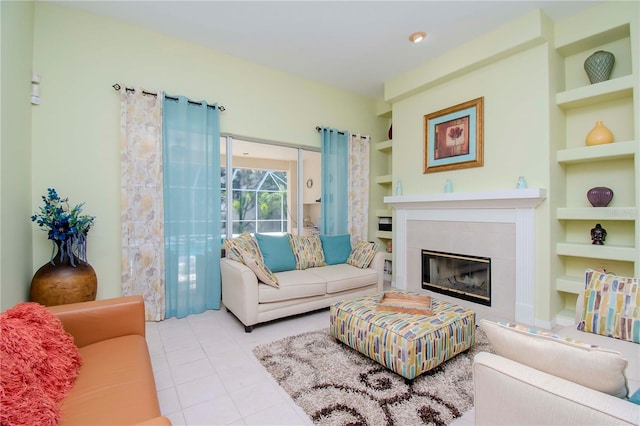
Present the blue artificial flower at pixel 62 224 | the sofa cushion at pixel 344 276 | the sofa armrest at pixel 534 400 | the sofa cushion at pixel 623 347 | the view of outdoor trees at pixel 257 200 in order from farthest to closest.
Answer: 1. the view of outdoor trees at pixel 257 200
2. the sofa cushion at pixel 344 276
3. the blue artificial flower at pixel 62 224
4. the sofa cushion at pixel 623 347
5. the sofa armrest at pixel 534 400

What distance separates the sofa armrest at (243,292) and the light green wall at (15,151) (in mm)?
1527

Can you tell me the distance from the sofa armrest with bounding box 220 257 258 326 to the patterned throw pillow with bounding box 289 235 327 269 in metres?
0.82

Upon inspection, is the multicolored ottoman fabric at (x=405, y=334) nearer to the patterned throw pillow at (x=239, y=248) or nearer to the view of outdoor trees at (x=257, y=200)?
the patterned throw pillow at (x=239, y=248)

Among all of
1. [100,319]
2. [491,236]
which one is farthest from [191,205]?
[491,236]

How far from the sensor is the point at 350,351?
2.26 m

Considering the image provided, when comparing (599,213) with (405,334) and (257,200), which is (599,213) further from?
(257,200)

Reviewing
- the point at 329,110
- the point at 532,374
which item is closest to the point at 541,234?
the point at 532,374

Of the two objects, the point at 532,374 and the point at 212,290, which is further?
the point at 212,290

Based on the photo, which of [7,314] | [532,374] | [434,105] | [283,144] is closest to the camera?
[532,374]

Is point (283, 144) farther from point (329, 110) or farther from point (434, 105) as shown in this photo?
point (434, 105)

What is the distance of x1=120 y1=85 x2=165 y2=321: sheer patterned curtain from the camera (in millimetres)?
2779

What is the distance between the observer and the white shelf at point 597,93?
244 centimetres

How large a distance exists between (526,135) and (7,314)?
395cm

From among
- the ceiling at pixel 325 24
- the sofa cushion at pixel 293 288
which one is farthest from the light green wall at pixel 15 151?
the sofa cushion at pixel 293 288
